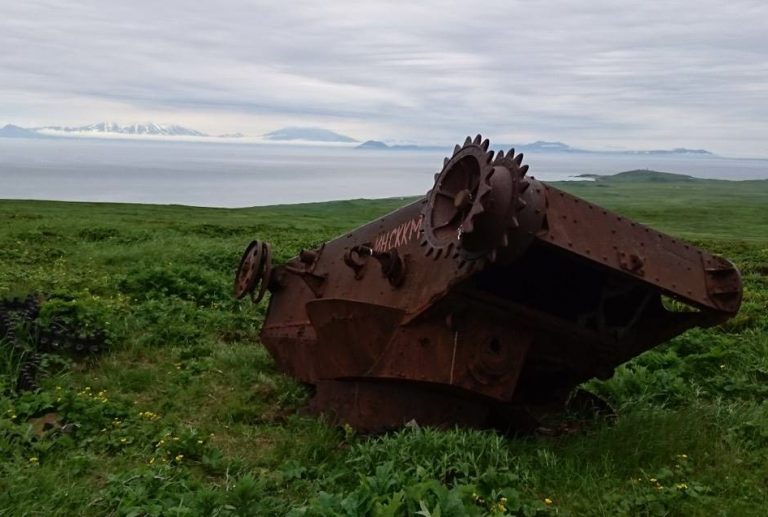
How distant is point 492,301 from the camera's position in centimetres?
474

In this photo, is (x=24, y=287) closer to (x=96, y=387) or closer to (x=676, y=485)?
(x=96, y=387)

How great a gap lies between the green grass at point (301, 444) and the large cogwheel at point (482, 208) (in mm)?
1165

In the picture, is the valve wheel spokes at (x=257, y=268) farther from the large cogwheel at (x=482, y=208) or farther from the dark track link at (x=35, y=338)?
the large cogwheel at (x=482, y=208)

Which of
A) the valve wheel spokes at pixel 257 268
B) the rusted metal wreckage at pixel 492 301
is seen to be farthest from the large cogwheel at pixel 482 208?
the valve wheel spokes at pixel 257 268

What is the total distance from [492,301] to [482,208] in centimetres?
98

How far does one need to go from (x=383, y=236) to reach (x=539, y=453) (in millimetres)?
2185

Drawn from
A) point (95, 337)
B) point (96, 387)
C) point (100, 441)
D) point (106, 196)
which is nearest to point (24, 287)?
point (95, 337)

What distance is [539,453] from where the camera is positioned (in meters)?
4.57

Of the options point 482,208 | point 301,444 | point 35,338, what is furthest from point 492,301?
point 35,338

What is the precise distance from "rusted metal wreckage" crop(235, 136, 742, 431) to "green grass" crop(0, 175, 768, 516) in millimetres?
362

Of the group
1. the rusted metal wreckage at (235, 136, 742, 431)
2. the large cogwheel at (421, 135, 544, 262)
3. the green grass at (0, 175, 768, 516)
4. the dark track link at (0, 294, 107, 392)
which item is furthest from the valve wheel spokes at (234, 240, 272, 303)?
the large cogwheel at (421, 135, 544, 262)

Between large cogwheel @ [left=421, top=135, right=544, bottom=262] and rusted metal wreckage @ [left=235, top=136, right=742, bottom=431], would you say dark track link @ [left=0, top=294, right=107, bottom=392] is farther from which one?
large cogwheel @ [left=421, top=135, right=544, bottom=262]

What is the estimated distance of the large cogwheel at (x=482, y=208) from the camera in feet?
13.0

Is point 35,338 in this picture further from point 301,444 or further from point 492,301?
point 492,301
